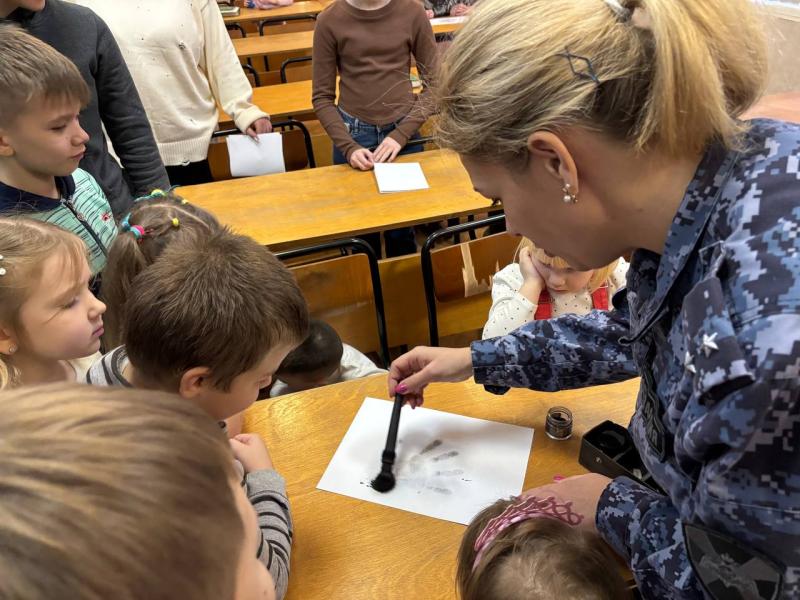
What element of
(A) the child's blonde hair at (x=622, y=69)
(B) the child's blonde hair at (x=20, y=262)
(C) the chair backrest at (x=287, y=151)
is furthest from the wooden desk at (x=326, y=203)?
(A) the child's blonde hair at (x=622, y=69)

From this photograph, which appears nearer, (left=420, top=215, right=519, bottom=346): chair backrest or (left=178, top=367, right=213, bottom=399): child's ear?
(left=178, top=367, right=213, bottom=399): child's ear

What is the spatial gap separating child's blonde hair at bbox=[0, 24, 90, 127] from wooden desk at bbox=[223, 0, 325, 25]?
3.95 meters

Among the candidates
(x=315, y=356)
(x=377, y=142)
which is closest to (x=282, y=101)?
(x=377, y=142)

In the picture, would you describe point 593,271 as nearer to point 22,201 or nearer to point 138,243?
point 138,243

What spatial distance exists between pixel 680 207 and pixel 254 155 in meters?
2.18

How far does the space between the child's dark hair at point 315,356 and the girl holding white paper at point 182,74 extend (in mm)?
1460

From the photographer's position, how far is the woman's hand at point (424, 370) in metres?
1.14

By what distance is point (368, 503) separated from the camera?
3.22 feet

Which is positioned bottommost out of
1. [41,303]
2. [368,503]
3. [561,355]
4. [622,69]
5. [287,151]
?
[287,151]

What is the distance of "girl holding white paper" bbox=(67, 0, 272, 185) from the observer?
2.33 metres

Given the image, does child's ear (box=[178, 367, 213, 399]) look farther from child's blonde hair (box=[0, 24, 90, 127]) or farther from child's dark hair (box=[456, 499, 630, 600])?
child's blonde hair (box=[0, 24, 90, 127])

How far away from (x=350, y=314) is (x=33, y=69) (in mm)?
1034

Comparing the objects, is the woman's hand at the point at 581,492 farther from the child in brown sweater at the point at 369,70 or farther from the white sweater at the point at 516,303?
the child in brown sweater at the point at 369,70

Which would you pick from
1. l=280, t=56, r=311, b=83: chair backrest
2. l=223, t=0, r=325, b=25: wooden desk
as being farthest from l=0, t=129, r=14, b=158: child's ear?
l=223, t=0, r=325, b=25: wooden desk
